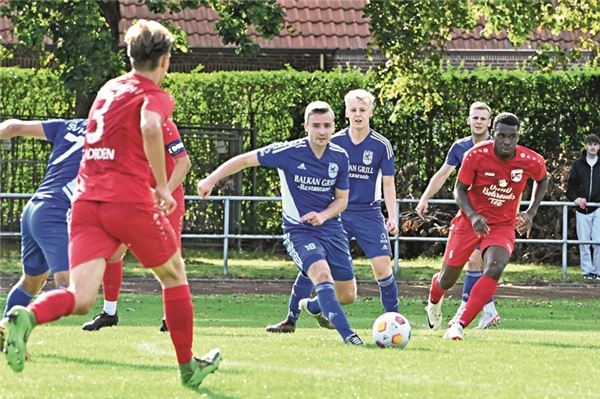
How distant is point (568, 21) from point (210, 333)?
14.0 m

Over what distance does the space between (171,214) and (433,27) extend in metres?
12.8

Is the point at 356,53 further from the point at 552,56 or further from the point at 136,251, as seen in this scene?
the point at 136,251

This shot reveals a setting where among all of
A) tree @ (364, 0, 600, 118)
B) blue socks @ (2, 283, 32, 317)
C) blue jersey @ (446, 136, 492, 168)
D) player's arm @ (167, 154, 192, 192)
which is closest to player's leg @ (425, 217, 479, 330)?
blue jersey @ (446, 136, 492, 168)

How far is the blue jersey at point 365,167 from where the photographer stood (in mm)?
13867

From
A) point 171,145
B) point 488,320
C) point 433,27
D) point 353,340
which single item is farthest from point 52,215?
point 433,27

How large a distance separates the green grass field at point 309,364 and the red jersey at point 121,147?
1.10 m

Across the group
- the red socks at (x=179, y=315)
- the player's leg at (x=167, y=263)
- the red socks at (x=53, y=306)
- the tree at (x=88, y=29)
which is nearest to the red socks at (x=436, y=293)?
the player's leg at (x=167, y=263)

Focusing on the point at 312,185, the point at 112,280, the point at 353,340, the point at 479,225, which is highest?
the point at 312,185

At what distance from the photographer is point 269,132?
2595cm

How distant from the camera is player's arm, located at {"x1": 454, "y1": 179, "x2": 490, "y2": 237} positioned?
12.8m

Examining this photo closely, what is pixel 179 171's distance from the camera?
37.6 feet

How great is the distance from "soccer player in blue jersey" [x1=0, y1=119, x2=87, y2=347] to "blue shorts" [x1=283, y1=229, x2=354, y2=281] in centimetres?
201

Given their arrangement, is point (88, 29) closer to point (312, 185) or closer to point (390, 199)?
point (390, 199)

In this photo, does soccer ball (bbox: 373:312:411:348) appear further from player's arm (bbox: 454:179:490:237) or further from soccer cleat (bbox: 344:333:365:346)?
player's arm (bbox: 454:179:490:237)
